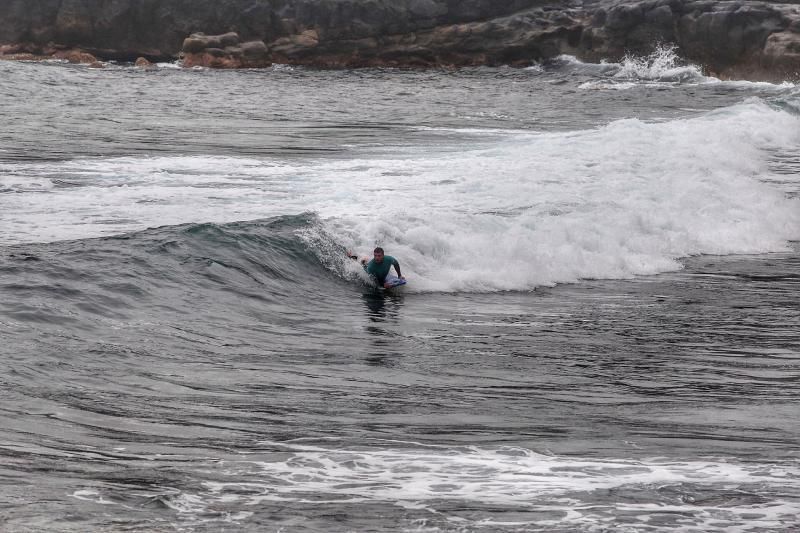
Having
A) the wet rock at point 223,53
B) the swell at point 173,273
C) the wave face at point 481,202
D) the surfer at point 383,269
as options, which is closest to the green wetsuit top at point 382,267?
the surfer at point 383,269

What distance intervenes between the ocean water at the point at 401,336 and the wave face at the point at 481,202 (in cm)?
8

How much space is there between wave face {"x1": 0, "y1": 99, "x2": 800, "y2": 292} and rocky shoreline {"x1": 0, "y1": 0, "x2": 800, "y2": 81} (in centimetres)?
3653

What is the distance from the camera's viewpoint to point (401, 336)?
11664 millimetres

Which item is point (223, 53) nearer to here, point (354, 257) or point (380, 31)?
point (380, 31)

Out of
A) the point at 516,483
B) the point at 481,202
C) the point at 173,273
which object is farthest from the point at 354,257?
the point at 516,483

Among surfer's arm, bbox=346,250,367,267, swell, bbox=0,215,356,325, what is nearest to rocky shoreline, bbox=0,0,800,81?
surfer's arm, bbox=346,250,367,267

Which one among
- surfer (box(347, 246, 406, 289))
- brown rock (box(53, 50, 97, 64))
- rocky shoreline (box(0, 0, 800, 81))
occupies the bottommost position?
surfer (box(347, 246, 406, 289))

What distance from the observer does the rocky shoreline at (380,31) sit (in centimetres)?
6088

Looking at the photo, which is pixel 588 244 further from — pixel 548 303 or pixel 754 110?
pixel 754 110

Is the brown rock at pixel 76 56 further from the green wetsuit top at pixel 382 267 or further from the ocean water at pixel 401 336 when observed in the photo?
the green wetsuit top at pixel 382 267

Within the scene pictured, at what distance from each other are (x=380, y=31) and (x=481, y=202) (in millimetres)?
51927

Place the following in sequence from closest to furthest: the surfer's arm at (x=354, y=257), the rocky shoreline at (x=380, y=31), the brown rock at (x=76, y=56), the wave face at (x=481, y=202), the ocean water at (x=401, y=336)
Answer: the ocean water at (x=401, y=336), the surfer's arm at (x=354, y=257), the wave face at (x=481, y=202), the rocky shoreline at (x=380, y=31), the brown rock at (x=76, y=56)

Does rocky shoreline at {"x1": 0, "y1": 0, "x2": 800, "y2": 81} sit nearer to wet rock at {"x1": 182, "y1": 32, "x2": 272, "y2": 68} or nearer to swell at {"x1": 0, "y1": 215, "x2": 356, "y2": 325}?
wet rock at {"x1": 182, "y1": 32, "x2": 272, "y2": 68}

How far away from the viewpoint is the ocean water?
6734mm
